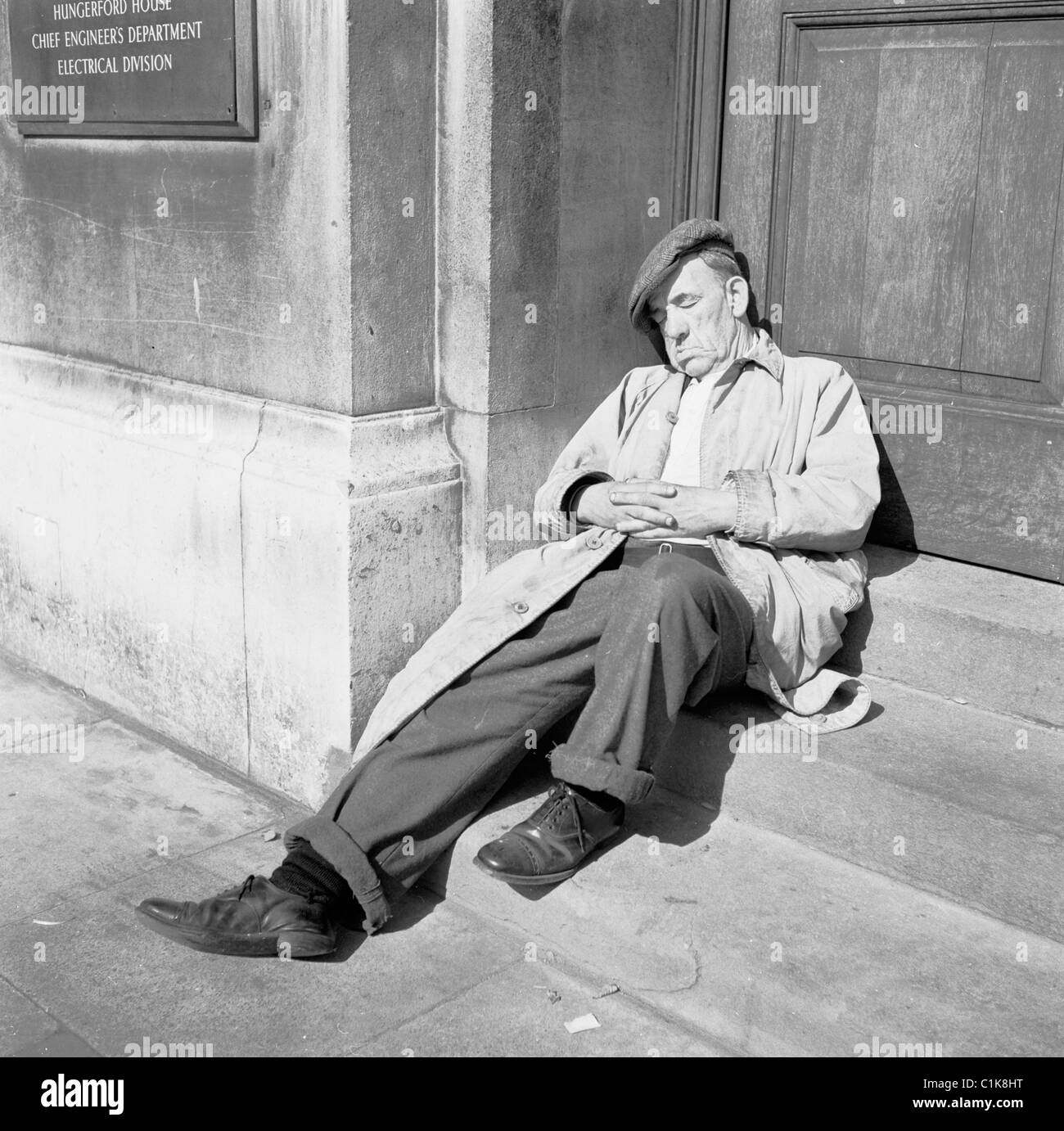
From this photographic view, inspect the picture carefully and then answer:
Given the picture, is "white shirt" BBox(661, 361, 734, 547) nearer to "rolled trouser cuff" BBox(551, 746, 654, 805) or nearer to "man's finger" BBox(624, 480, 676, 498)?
"man's finger" BBox(624, 480, 676, 498)

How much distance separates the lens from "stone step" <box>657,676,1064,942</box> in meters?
2.95

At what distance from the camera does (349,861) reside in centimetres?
324

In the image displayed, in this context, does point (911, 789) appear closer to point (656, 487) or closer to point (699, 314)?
point (656, 487)

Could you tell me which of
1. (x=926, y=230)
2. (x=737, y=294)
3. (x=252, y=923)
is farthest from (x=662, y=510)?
(x=252, y=923)

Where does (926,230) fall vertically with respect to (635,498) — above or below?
above

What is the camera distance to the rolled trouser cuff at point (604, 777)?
10.1 ft

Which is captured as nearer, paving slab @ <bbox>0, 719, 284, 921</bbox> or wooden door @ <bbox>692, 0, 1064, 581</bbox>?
wooden door @ <bbox>692, 0, 1064, 581</bbox>

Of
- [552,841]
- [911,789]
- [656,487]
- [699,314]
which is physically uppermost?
[699,314]

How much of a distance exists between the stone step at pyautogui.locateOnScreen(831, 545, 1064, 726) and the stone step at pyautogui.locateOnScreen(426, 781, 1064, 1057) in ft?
1.96

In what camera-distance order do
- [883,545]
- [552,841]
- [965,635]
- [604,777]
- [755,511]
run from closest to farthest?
[604,777]
[552,841]
[755,511]
[965,635]
[883,545]

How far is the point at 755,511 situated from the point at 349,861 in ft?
4.03

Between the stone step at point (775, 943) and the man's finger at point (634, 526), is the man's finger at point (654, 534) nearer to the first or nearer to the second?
the man's finger at point (634, 526)

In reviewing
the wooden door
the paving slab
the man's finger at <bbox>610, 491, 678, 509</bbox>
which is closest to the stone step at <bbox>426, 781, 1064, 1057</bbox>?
the man's finger at <bbox>610, 491, 678, 509</bbox>

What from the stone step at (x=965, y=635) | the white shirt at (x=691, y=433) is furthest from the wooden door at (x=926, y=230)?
the white shirt at (x=691, y=433)
